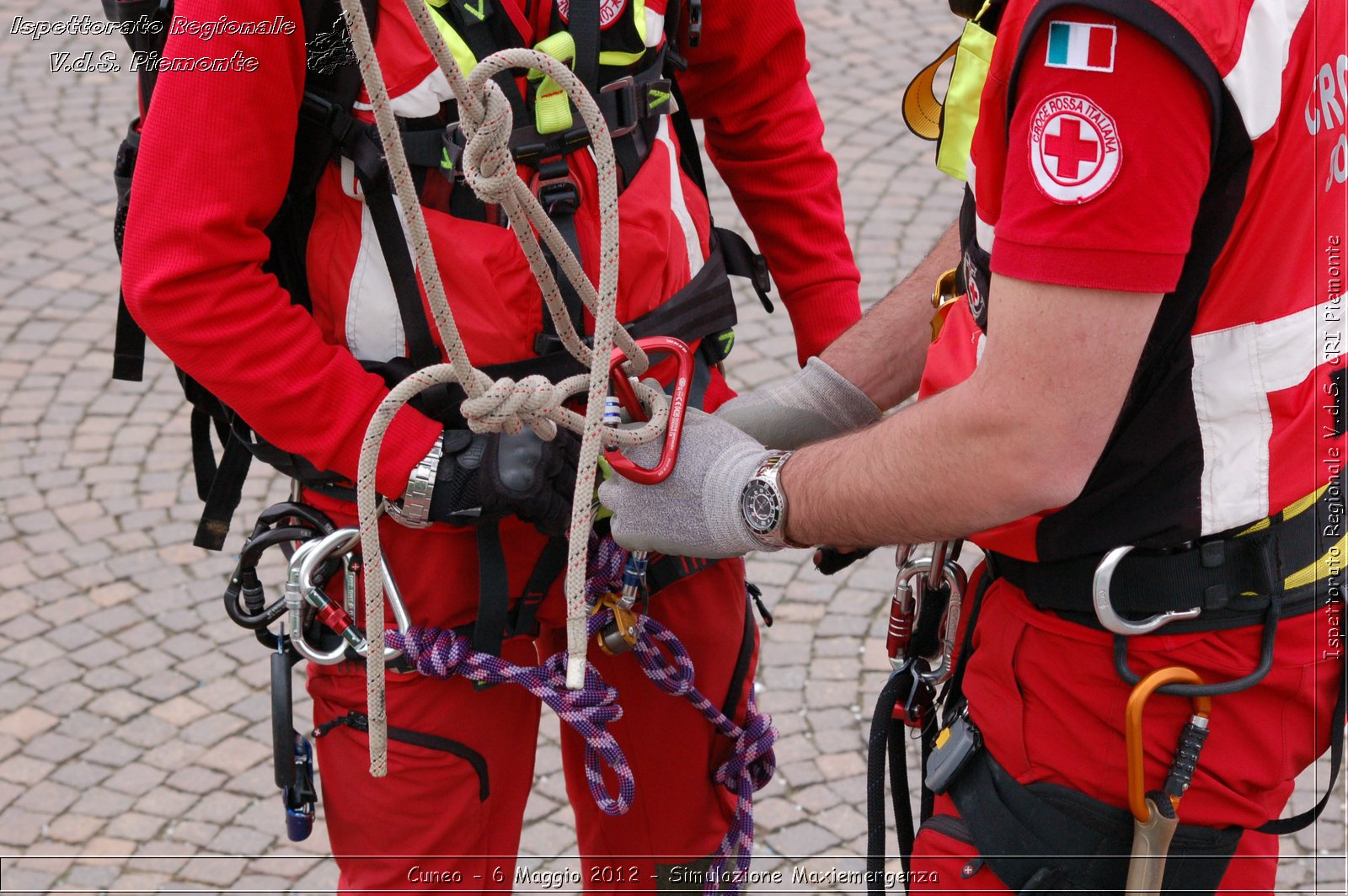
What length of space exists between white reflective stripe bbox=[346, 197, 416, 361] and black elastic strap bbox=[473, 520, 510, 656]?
30cm

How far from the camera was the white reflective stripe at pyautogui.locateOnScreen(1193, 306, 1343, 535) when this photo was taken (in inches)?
58.9

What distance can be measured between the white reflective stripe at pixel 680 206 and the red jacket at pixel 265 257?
32mm

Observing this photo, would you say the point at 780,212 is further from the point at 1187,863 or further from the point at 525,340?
the point at 1187,863

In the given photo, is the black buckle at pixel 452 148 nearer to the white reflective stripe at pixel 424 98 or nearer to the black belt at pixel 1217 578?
the white reflective stripe at pixel 424 98

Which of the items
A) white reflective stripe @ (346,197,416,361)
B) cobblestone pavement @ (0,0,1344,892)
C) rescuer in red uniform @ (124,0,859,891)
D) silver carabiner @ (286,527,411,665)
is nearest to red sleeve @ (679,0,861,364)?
rescuer in red uniform @ (124,0,859,891)

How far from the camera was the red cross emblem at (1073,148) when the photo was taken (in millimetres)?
1254

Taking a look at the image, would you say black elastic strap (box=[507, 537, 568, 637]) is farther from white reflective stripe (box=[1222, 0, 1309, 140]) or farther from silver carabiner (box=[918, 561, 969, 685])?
white reflective stripe (box=[1222, 0, 1309, 140])

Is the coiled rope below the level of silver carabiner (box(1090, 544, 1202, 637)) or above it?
above

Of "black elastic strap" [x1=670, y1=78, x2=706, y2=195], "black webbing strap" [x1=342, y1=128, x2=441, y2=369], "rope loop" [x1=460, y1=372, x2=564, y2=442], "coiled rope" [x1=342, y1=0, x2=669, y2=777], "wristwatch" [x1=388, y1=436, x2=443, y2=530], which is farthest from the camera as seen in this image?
"black elastic strap" [x1=670, y1=78, x2=706, y2=195]

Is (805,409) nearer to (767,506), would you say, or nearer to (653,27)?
(767,506)

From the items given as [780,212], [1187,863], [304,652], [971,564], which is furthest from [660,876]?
[971,564]

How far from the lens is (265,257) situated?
1.79 meters

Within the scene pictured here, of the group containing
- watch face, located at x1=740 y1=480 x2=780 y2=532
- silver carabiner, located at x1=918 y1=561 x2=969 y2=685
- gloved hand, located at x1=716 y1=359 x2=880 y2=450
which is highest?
watch face, located at x1=740 y1=480 x2=780 y2=532

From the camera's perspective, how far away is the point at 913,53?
253 inches
